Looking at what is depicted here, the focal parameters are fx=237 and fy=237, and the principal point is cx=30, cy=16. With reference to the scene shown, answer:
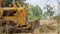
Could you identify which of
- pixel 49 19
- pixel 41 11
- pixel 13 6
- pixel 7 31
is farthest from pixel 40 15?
pixel 13 6

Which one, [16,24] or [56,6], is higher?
[56,6]

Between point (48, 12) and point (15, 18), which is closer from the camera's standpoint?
point (48, 12)

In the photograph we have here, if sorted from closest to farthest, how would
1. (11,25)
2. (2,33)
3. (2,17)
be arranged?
(2,33)
(11,25)
(2,17)

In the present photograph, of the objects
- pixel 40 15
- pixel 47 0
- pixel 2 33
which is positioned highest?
pixel 47 0

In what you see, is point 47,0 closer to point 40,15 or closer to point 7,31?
point 40,15

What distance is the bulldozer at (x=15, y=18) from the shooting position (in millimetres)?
5293

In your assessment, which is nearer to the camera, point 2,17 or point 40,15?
point 40,15

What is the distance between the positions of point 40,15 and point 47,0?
0.61 m

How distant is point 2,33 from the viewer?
4.96 m

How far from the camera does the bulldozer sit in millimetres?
5293

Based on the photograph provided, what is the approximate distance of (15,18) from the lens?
567 centimetres

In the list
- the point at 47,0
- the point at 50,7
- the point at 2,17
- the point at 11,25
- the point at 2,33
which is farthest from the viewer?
the point at 2,17

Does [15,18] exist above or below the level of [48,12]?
below

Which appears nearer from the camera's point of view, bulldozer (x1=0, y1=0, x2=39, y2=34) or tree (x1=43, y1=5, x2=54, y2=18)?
tree (x1=43, y1=5, x2=54, y2=18)
